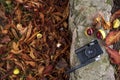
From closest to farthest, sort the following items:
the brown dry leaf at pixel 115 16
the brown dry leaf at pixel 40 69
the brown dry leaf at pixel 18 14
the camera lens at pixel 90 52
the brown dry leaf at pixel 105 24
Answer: the camera lens at pixel 90 52 → the brown dry leaf at pixel 105 24 → the brown dry leaf at pixel 115 16 → the brown dry leaf at pixel 40 69 → the brown dry leaf at pixel 18 14

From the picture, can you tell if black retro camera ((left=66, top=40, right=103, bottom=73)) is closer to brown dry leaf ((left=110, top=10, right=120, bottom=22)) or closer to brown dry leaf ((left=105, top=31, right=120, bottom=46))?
brown dry leaf ((left=105, top=31, right=120, bottom=46))

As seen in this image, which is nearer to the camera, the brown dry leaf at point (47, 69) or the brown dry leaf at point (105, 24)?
the brown dry leaf at point (105, 24)

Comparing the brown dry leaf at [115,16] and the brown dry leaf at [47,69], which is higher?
the brown dry leaf at [115,16]

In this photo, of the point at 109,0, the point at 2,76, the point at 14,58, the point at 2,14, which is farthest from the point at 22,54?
the point at 109,0

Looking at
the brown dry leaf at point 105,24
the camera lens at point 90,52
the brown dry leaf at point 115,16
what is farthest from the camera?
the brown dry leaf at point 115,16

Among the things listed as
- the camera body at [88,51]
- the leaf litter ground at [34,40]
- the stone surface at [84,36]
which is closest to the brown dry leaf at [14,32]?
the leaf litter ground at [34,40]

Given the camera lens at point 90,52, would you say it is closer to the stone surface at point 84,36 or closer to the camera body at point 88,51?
the camera body at point 88,51

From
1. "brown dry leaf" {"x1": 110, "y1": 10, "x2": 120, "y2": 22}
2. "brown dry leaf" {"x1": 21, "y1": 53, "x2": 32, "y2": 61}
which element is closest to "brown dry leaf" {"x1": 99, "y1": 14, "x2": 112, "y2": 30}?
"brown dry leaf" {"x1": 110, "y1": 10, "x2": 120, "y2": 22}
